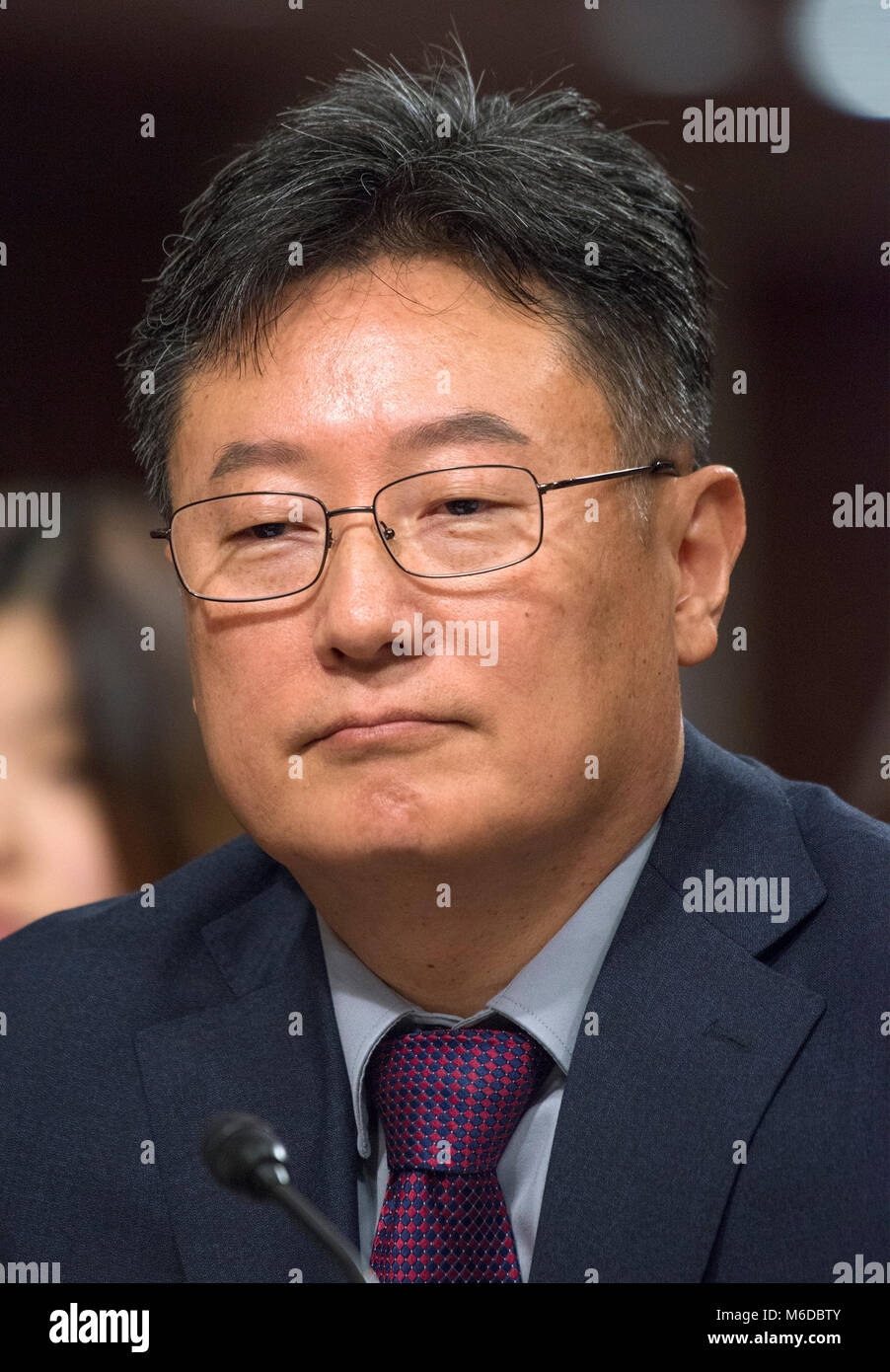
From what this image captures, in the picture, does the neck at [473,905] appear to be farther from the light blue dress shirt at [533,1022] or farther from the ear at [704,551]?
the ear at [704,551]

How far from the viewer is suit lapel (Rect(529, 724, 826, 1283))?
1.06m

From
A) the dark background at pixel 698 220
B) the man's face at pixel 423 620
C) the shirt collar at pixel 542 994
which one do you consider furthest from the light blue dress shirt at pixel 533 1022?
the dark background at pixel 698 220

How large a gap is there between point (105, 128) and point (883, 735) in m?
1.37

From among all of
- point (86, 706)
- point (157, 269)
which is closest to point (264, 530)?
point (157, 269)

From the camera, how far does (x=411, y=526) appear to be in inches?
44.1

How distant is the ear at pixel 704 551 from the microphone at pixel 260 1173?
2.21 ft

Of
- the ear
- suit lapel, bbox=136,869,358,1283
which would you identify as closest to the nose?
the ear

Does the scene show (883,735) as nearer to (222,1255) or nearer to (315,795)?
(315,795)

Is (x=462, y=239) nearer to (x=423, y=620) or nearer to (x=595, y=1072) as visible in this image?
(x=423, y=620)

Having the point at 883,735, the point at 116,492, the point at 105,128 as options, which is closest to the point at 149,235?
the point at 105,128

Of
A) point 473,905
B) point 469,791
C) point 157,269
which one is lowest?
point 473,905

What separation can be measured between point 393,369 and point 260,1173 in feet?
2.19

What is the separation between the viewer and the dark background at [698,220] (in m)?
1.62
